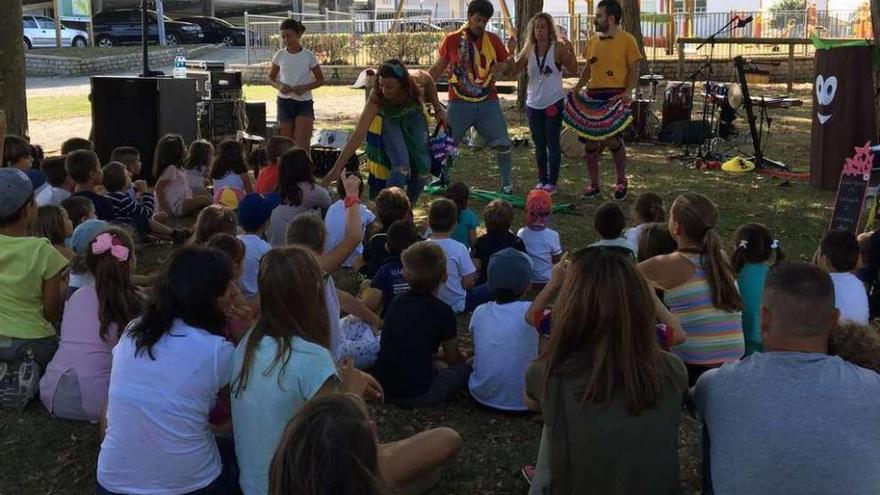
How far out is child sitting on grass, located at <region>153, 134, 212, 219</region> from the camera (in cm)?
745

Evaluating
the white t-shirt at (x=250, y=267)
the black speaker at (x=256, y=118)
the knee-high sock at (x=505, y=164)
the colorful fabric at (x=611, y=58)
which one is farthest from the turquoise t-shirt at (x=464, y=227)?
the black speaker at (x=256, y=118)

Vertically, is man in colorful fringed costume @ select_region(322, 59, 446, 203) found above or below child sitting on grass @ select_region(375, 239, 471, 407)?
above

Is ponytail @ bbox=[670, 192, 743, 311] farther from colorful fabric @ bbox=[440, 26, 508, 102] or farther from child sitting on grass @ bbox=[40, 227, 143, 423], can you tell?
colorful fabric @ bbox=[440, 26, 508, 102]

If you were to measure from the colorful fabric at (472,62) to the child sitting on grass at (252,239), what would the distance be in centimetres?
338

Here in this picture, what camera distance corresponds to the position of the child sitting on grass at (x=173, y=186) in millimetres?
7445

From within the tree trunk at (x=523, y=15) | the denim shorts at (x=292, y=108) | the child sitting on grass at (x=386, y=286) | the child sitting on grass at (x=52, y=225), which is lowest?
the child sitting on grass at (x=386, y=286)

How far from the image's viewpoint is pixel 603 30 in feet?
26.7

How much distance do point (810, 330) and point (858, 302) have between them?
1.84m

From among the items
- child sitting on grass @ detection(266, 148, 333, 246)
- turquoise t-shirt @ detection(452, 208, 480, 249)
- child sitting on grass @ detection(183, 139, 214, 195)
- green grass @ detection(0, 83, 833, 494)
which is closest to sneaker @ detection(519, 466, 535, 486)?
green grass @ detection(0, 83, 833, 494)

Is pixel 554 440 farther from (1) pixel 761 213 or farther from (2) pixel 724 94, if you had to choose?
(2) pixel 724 94

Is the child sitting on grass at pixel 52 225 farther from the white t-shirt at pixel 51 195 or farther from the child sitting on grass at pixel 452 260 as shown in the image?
the child sitting on grass at pixel 452 260

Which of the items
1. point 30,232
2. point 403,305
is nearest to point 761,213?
point 403,305

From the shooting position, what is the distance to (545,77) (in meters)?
8.20

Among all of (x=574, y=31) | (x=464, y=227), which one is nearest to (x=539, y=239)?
(x=464, y=227)
